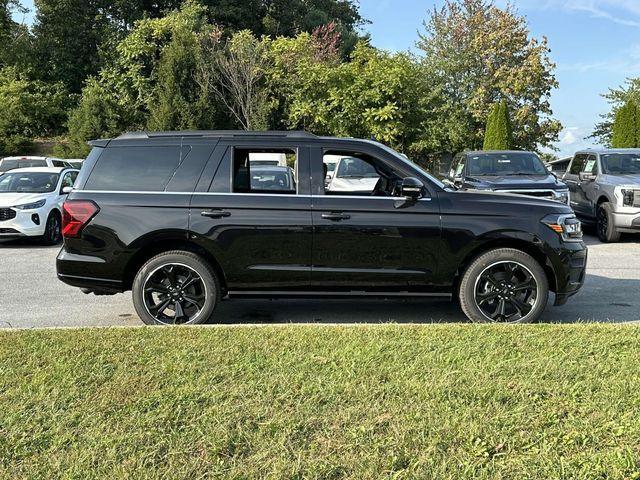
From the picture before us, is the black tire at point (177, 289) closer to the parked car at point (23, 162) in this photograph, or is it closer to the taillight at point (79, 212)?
the taillight at point (79, 212)

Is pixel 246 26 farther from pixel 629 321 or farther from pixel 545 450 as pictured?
pixel 545 450

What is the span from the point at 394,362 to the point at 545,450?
1.42 metres

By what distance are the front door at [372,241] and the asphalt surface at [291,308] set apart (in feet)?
1.47

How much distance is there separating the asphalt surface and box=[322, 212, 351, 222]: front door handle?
104 centimetres

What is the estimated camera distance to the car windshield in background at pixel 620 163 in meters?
12.5

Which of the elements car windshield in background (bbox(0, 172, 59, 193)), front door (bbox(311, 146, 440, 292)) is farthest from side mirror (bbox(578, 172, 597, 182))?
car windshield in background (bbox(0, 172, 59, 193))

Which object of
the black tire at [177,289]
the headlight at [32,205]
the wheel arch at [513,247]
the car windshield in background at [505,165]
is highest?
the car windshield in background at [505,165]

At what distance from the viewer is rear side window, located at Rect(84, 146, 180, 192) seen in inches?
225

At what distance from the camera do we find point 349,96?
2673cm

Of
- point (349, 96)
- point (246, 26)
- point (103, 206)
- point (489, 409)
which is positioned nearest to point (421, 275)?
point (489, 409)

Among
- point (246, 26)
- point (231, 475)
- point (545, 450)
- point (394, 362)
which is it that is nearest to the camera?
point (231, 475)

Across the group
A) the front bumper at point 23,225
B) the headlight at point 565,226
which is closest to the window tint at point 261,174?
the headlight at point 565,226

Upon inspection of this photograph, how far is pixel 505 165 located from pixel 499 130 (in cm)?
1292

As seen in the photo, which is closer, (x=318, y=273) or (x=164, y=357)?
(x=164, y=357)
